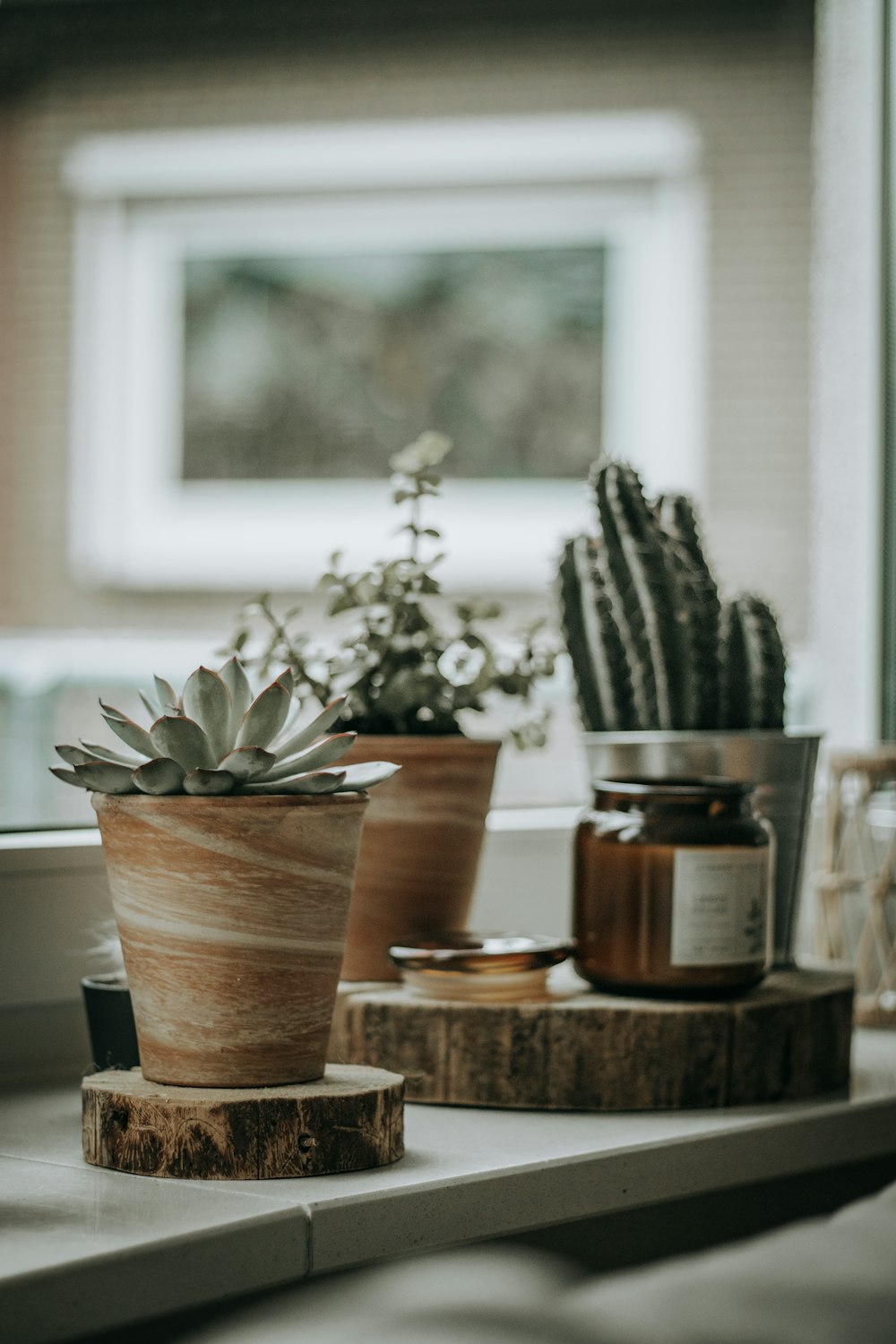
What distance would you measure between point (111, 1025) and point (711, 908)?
0.37m

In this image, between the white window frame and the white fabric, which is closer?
the white fabric

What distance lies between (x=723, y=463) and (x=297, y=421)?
1.11m

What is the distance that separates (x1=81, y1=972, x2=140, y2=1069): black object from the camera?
3.01 feet

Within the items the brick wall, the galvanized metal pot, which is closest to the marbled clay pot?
the galvanized metal pot

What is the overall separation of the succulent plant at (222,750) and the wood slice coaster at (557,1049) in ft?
0.70

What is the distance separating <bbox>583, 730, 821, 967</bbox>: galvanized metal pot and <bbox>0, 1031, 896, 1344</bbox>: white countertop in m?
0.17

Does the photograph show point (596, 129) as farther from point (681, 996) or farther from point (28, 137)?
point (681, 996)

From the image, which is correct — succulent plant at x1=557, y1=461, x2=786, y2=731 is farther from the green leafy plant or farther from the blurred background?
the blurred background

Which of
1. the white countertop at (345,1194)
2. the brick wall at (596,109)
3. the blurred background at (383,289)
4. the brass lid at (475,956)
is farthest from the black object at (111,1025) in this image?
the brick wall at (596,109)

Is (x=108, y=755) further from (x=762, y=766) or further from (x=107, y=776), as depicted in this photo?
(x=762, y=766)

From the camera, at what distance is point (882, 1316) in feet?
1.15

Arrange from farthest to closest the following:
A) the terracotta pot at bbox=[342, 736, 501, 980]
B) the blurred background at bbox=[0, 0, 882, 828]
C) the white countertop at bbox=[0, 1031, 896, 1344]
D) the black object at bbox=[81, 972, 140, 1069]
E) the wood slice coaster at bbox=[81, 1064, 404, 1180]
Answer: the blurred background at bbox=[0, 0, 882, 828], the terracotta pot at bbox=[342, 736, 501, 980], the black object at bbox=[81, 972, 140, 1069], the wood slice coaster at bbox=[81, 1064, 404, 1180], the white countertop at bbox=[0, 1031, 896, 1344]

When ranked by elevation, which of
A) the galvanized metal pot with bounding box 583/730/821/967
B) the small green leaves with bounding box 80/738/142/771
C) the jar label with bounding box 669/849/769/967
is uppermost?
the small green leaves with bounding box 80/738/142/771

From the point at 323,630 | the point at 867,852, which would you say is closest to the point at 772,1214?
the point at 867,852
